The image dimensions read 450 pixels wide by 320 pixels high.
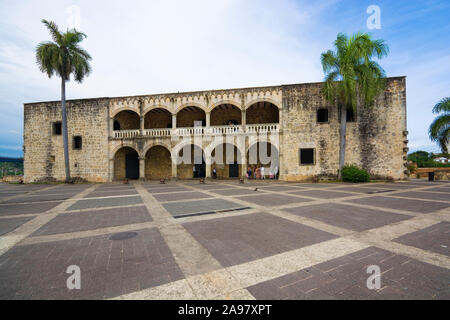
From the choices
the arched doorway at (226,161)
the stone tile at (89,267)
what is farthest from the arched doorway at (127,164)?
the stone tile at (89,267)

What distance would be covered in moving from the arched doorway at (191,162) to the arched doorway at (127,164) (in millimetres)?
5166

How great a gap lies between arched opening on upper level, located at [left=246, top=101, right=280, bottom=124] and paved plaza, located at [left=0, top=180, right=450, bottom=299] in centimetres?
1602

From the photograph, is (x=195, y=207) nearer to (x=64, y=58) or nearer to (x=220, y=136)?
(x=220, y=136)

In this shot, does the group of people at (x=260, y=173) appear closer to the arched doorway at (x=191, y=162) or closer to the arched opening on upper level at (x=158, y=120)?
the arched doorway at (x=191, y=162)

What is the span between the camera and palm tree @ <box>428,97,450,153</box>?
1653 cm

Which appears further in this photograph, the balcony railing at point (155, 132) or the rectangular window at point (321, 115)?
the balcony railing at point (155, 132)

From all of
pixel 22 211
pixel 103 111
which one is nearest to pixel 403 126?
pixel 22 211

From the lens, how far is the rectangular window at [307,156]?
17.7 metres

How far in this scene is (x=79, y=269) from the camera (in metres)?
3.10

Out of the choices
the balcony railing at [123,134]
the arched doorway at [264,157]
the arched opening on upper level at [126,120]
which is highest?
the arched opening on upper level at [126,120]

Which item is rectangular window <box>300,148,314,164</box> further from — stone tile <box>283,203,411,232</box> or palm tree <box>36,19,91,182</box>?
palm tree <box>36,19,91,182</box>

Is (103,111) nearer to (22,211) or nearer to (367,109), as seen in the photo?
(22,211)

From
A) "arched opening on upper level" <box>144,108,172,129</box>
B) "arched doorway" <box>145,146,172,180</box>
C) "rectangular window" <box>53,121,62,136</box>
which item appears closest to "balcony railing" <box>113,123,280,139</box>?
"arched doorway" <box>145,146,172,180</box>

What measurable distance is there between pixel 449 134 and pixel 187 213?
75.7 feet
